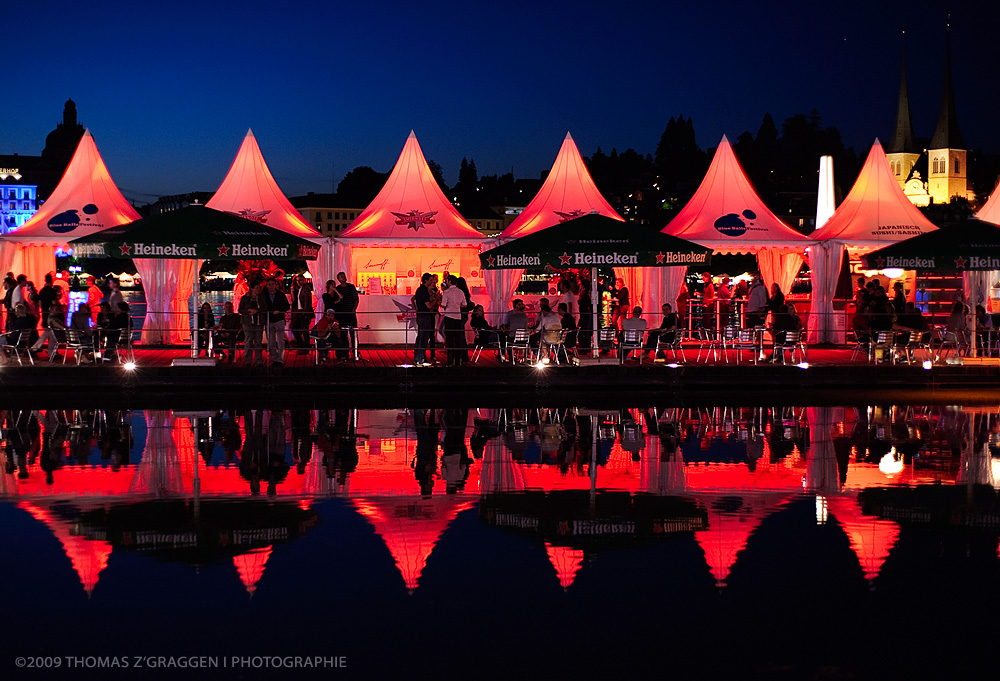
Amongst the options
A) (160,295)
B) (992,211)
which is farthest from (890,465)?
(160,295)

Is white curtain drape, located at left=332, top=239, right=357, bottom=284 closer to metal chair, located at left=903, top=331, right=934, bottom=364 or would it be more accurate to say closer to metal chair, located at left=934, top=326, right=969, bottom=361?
metal chair, located at left=903, top=331, right=934, bottom=364

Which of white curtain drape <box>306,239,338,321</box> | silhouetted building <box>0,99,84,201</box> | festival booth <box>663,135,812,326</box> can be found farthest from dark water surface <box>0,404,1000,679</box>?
silhouetted building <box>0,99,84,201</box>

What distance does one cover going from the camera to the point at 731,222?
88.8 ft

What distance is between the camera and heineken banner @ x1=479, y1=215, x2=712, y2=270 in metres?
20.2

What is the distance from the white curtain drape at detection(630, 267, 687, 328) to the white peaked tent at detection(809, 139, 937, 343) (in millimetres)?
3095

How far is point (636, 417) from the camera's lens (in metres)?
16.2

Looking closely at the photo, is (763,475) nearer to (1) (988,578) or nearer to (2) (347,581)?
(1) (988,578)

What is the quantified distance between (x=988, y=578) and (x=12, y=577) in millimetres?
6089

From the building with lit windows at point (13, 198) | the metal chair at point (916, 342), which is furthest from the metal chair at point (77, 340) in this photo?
the building with lit windows at point (13, 198)

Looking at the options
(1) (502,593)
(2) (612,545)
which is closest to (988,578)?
(2) (612,545)

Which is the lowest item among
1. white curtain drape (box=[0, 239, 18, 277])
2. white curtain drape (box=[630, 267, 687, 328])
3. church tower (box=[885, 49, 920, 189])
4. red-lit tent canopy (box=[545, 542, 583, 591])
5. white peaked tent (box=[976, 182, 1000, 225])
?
red-lit tent canopy (box=[545, 542, 583, 591])

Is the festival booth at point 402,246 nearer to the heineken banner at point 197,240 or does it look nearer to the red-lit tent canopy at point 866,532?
the heineken banner at point 197,240

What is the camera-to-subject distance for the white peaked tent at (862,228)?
26594 millimetres

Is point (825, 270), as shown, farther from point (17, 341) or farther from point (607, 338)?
point (17, 341)
